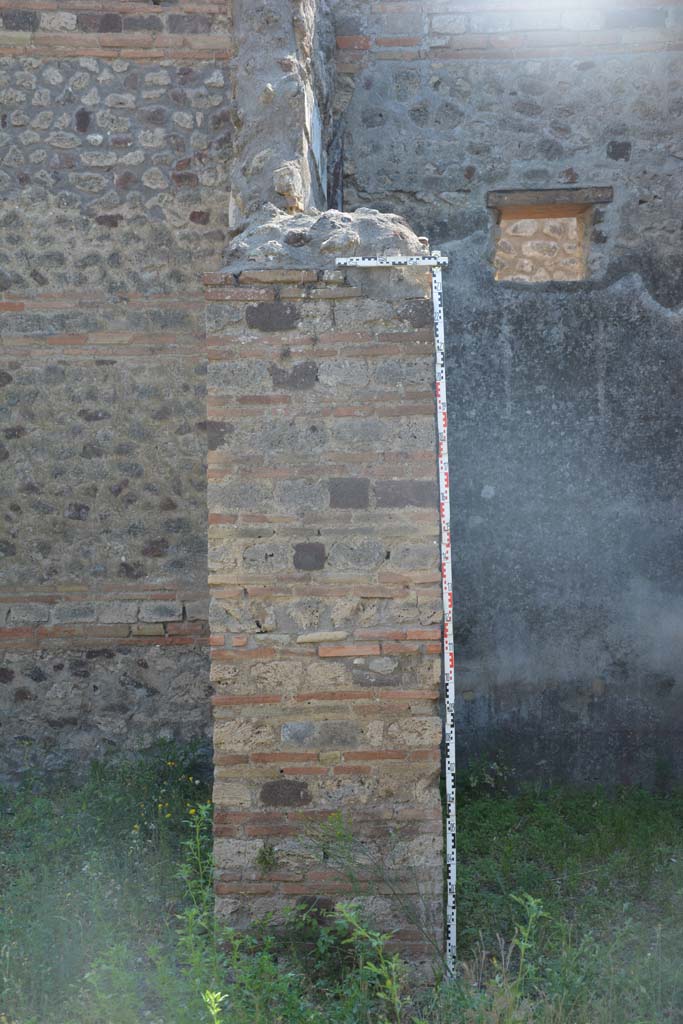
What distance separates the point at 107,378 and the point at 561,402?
8.26 feet

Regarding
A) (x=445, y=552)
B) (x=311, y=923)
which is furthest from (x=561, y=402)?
(x=311, y=923)

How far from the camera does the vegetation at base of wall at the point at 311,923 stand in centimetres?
331

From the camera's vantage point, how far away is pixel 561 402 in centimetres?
605

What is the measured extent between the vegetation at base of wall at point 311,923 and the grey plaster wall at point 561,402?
0.50 m

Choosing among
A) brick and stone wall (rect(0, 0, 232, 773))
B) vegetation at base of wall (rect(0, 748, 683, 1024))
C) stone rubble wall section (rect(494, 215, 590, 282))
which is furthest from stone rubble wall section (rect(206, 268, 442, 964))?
stone rubble wall section (rect(494, 215, 590, 282))

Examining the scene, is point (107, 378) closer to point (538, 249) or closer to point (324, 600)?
point (324, 600)

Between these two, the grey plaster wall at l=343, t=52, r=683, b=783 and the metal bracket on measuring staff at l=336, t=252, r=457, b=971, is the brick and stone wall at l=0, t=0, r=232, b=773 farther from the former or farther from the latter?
the metal bracket on measuring staff at l=336, t=252, r=457, b=971

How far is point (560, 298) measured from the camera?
19.9 feet

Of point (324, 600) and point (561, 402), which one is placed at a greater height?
point (561, 402)

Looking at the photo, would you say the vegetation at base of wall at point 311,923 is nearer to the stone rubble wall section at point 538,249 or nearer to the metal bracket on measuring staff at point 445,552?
the metal bracket on measuring staff at point 445,552

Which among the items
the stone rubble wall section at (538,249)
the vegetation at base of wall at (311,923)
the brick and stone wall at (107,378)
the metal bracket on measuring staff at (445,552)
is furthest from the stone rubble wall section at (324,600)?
the stone rubble wall section at (538,249)

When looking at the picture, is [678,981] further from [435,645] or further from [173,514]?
[173,514]

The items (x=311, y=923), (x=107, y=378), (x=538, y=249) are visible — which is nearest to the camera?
(x=311, y=923)

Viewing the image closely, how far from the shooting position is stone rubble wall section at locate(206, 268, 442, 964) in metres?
3.79
